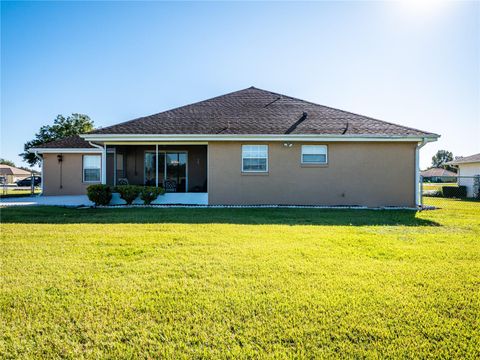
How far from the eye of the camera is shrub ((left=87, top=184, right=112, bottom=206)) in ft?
40.5

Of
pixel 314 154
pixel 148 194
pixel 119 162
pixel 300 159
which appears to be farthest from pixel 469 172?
pixel 119 162

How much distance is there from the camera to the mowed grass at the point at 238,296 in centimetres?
250

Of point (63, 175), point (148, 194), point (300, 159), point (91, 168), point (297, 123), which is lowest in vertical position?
point (148, 194)

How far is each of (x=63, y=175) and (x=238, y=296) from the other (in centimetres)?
1833

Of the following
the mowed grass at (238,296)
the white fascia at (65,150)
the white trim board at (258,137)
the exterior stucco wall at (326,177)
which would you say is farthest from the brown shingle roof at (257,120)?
the mowed grass at (238,296)

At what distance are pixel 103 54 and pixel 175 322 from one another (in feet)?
53.0

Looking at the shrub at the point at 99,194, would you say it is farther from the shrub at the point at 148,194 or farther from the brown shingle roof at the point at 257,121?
the brown shingle roof at the point at 257,121

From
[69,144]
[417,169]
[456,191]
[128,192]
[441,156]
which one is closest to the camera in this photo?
[128,192]

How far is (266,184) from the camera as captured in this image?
42.5ft

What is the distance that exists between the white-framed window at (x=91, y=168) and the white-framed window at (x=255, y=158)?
1034cm

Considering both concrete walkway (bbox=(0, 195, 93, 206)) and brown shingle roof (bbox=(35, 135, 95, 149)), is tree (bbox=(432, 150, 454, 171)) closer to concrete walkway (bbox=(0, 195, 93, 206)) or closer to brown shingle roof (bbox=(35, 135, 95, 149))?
brown shingle roof (bbox=(35, 135, 95, 149))

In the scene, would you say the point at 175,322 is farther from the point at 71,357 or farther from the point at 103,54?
the point at 103,54

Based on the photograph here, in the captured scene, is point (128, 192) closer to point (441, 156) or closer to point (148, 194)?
point (148, 194)

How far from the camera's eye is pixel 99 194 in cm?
1236
